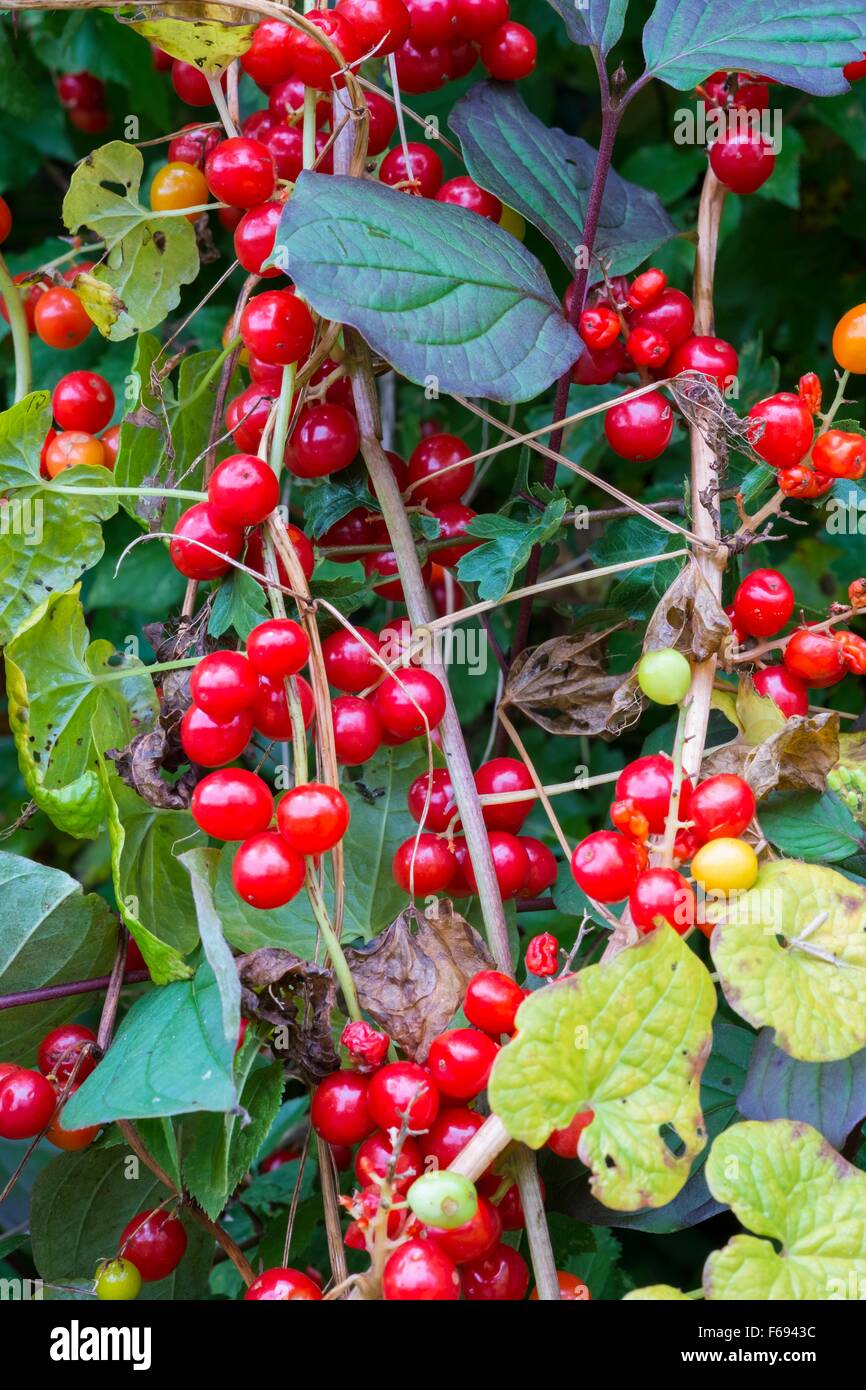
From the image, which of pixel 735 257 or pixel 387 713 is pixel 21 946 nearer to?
pixel 387 713

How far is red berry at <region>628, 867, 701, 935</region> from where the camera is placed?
64 cm

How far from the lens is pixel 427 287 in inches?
27.3

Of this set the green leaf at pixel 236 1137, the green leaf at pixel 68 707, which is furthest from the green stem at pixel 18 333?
the green leaf at pixel 236 1137

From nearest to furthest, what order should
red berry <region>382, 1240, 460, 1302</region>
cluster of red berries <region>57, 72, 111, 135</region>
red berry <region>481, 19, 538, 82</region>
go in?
red berry <region>382, 1240, 460, 1302</region> < red berry <region>481, 19, 538, 82</region> < cluster of red berries <region>57, 72, 111, 135</region>

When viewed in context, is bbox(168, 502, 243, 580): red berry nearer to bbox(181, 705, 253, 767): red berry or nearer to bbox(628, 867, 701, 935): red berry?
bbox(181, 705, 253, 767): red berry

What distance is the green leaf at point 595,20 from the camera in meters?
0.78

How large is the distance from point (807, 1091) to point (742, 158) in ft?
2.07

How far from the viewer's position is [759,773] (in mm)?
725

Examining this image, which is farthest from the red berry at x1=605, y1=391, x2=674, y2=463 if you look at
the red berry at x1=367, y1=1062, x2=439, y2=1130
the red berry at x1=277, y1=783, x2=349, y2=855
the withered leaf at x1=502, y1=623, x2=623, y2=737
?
the red berry at x1=367, y1=1062, x2=439, y2=1130

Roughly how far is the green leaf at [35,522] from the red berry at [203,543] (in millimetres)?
133

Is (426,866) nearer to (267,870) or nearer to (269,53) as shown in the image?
(267,870)

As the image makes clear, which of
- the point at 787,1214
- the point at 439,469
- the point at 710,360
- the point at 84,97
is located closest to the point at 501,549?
the point at 439,469

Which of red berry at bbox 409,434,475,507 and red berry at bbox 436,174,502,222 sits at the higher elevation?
red berry at bbox 436,174,502,222
